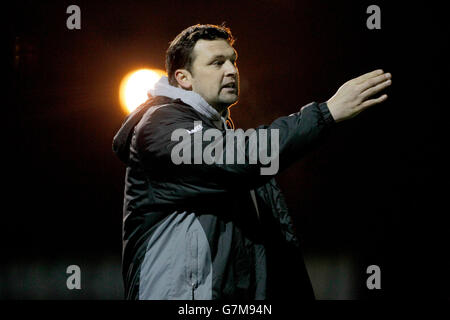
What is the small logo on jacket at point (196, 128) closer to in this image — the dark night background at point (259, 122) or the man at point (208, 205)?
the man at point (208, 205)

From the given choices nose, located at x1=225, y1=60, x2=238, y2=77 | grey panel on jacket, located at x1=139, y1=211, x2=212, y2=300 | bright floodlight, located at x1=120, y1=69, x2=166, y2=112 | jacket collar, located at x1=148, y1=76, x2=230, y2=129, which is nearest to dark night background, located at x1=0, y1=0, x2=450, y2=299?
bright floodlight, located at x1=120, y1=69, x2=166, y2=112

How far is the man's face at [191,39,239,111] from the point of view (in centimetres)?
→ 145

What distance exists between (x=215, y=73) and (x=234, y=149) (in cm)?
57

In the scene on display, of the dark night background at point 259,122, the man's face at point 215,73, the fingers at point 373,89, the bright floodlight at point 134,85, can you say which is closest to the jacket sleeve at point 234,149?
the fingers at point 373,89

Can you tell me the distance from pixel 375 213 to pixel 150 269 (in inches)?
90.8

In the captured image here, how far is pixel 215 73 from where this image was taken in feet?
4.86

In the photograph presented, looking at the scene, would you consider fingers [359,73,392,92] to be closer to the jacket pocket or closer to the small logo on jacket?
the small logo on jacket

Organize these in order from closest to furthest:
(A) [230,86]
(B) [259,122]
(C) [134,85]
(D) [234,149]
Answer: (D) [234,149]
(A) [230,86]
(C) [134,85]
(B) [259,122]

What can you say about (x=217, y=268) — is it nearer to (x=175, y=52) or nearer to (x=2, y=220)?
(x=175, y=52)

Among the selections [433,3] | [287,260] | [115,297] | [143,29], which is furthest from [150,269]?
[433,3]

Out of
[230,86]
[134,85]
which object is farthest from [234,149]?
[134,85]

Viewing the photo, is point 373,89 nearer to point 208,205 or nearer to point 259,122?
point 208,205

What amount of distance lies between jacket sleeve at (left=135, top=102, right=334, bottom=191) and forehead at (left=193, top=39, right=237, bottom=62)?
0.51 m
